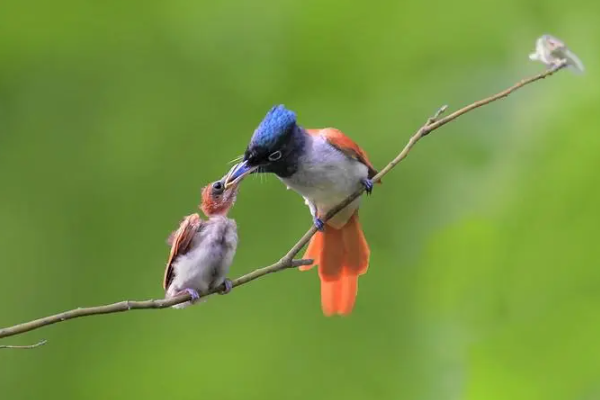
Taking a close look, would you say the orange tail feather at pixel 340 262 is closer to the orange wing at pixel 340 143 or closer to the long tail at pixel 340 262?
the long tail at pixel 340 262

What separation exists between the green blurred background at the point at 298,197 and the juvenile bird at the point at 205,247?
0.63m

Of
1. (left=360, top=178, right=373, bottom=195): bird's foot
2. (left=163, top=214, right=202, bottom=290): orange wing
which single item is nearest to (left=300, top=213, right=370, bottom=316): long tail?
(left=360, top=178, right=373, bottom=195): bird's foot

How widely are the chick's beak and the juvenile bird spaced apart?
1 cm

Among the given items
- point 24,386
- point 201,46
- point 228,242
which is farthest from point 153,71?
point 228,242

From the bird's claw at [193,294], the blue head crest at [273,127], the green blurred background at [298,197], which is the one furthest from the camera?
the green blurred background at [298,197]

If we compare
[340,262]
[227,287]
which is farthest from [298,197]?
[227,287]

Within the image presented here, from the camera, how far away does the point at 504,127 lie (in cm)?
171

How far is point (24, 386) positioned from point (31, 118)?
1.82ft

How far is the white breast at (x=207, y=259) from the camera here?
0.97 m

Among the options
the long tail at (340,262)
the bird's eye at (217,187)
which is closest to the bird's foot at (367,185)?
the long tail at (340,262)

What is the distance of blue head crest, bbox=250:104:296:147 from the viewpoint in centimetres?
99

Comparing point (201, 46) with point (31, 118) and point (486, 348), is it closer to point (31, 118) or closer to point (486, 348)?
point (31, 118)

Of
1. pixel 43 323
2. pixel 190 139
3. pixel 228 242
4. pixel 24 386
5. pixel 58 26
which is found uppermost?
pixel 58 26

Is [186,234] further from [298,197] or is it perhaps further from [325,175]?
[298,197]
